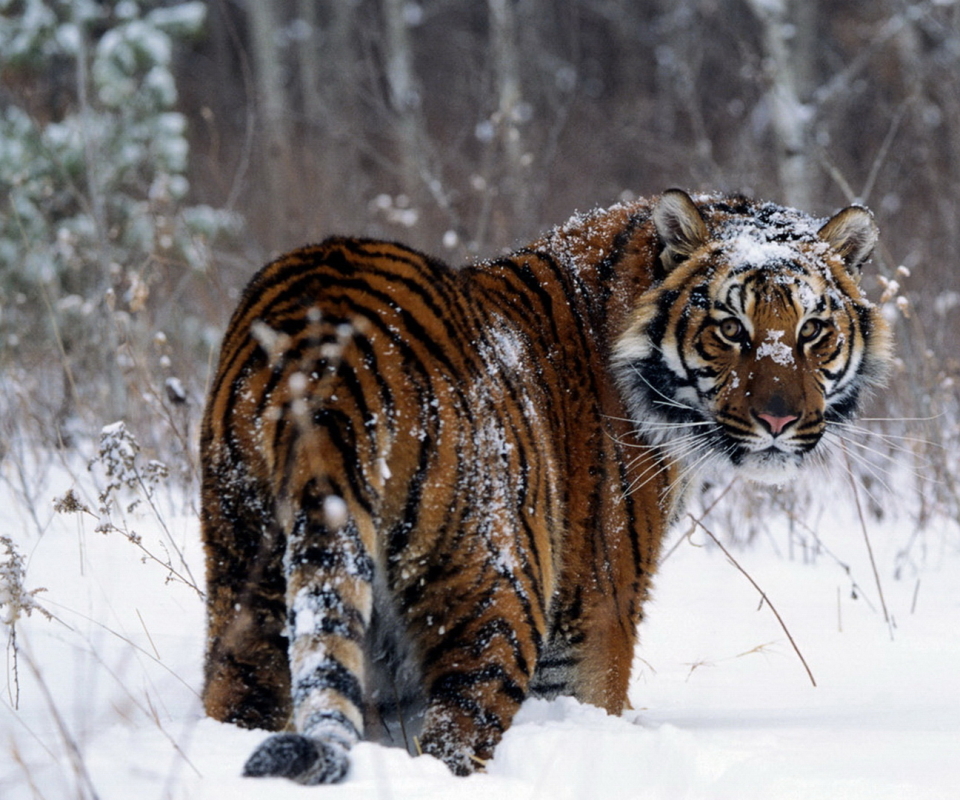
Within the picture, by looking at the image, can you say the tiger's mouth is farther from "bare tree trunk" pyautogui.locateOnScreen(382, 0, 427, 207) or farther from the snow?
"bare tree trunk" pyautogui.locateOnScreen(382, 0, 427, 207)

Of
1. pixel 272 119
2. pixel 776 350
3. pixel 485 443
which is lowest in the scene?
pixel 485 443

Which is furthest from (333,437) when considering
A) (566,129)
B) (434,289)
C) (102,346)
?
(566,129)

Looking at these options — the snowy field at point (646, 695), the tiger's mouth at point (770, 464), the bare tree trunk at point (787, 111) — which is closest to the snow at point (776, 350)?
the tiger's mouth at point (770, 464)

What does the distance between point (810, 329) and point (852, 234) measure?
0.38 metres

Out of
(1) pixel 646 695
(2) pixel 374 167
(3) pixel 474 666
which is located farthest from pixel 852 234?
(2) pixel 374 167

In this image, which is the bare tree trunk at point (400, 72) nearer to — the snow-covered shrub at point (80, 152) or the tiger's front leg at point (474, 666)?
the snow-covered shrub at point (80, 152)

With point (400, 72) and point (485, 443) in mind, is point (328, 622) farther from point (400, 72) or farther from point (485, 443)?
point (400, 72)

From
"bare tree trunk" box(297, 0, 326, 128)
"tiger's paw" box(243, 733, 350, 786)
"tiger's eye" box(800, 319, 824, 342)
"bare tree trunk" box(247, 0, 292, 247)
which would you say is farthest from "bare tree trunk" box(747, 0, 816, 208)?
"bare tree trunk" box(297, 0, 326, 128)

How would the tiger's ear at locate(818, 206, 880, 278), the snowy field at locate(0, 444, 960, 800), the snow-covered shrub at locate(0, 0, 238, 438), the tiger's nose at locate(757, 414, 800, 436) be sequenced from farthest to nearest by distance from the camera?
the snow-covered shrub at locate(0, 0, 238, 438)
the tiger's ear at locate(818, 206, 880, 278)
the tiger's nose at locate(757, 414, 800, 436)
the snowy field at locate(0, 444, 960, 800)

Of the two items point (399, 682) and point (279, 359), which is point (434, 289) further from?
point (399, 682)

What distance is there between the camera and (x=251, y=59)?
22750mm

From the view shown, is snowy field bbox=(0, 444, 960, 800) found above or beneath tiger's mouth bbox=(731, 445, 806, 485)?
beneath

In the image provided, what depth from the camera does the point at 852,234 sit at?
311cm

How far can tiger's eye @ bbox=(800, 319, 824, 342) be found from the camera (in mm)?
2906
